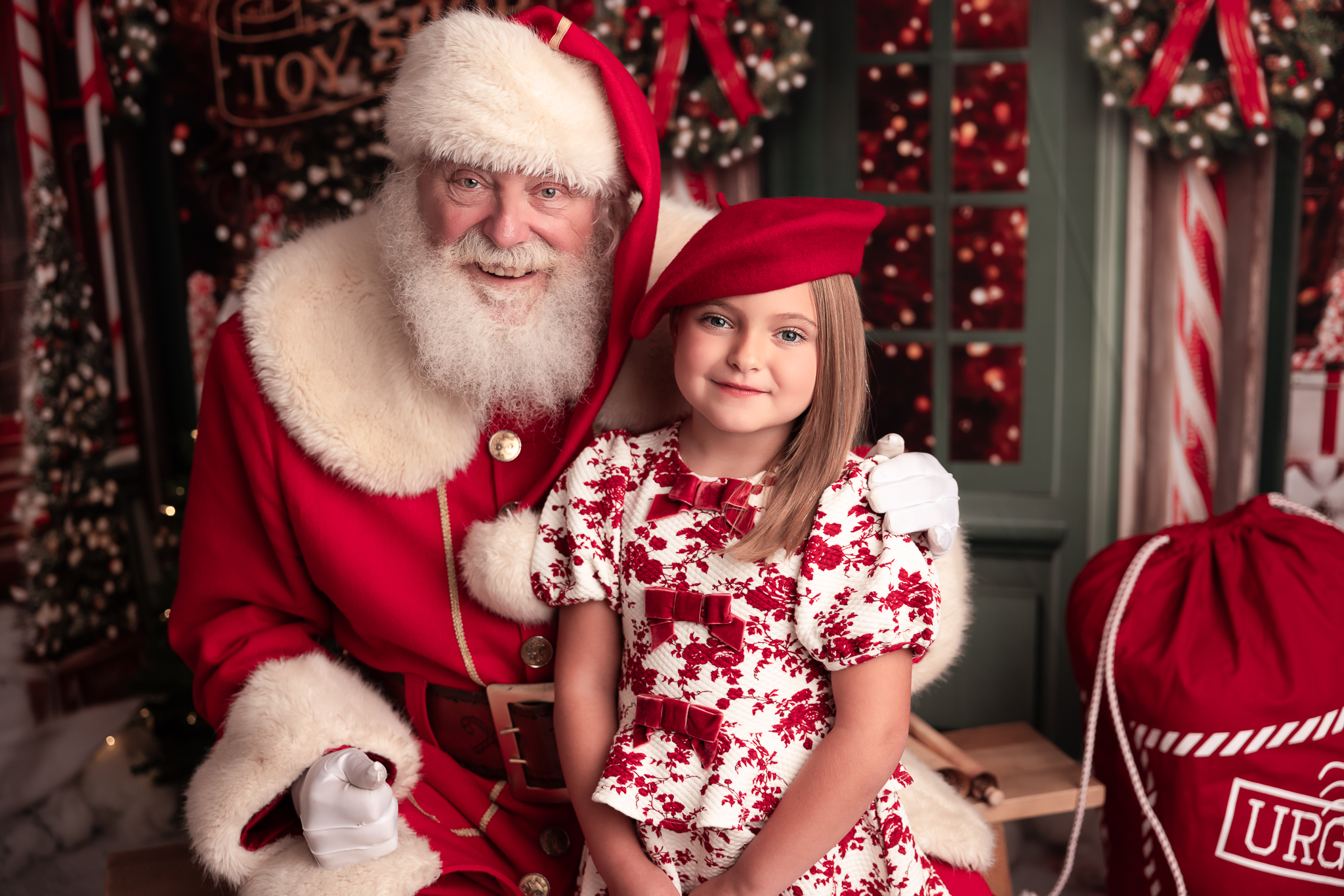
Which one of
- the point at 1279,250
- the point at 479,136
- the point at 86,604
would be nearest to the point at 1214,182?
the point at 1279,250

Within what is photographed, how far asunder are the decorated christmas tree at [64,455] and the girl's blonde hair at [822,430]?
2.43 meters

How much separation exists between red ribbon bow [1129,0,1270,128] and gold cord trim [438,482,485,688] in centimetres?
203

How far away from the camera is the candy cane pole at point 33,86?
276 cm

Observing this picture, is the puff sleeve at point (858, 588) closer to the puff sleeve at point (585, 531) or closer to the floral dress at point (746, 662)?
the floral dress at point (746, 662)

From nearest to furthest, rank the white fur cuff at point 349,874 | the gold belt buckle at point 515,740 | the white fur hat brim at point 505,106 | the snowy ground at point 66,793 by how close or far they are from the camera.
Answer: the white fur cuff at point 349,874 → the white fur hat brim at point 505,106 → the gold belt buckle at point 515,740 → the snowy ground at point 66,793

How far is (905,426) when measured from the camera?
9.11ft

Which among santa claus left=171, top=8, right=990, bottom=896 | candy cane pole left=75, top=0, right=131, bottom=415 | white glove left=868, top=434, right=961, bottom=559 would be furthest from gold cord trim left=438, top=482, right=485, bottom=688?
candy cane pole left=75, top=0, right=131, bottom=415

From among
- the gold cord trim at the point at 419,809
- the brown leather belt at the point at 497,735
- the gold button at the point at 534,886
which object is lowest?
the gold button at the point at 534,886

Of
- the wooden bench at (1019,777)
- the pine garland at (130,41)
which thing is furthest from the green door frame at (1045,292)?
the pine garland at (130,41)

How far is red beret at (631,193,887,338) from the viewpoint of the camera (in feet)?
4.46

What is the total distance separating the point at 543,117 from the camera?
1.60m

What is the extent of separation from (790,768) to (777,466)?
44 cm

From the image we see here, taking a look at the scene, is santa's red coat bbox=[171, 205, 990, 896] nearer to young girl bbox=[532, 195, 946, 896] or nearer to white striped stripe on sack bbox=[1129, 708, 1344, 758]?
young girl bbox=[532, 195, 946, 896]

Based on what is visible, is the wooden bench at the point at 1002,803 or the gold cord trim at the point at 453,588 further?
the wooden bench at the point at 1002,803
